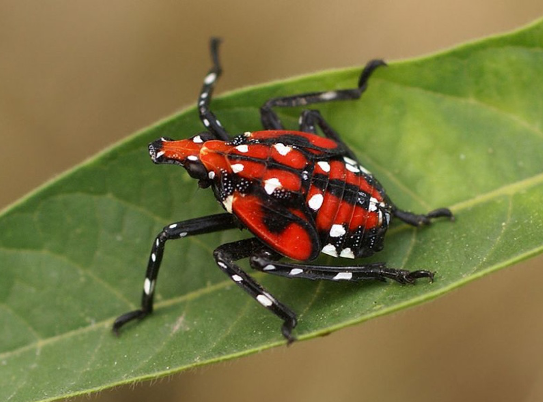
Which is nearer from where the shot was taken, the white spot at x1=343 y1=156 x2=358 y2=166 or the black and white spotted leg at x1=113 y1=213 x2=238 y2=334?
the white spot at x1=343 y1=156 x2=358 y2=166

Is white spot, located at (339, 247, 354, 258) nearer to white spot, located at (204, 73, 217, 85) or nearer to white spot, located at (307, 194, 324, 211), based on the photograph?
white spot, located at (307, 194, 324, 211)

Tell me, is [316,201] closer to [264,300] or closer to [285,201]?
[285,201]

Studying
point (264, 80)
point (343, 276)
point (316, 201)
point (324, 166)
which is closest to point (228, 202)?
point (316, 201)

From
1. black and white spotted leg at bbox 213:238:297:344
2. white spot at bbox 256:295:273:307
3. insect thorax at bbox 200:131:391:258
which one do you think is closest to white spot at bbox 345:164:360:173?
insect thorax at bbox 200:131:391:258

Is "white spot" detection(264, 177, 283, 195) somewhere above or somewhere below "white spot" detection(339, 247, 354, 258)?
above

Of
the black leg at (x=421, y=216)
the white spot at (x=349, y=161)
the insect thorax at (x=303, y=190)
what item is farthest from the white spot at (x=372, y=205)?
the white spot at (x=349, y=161)

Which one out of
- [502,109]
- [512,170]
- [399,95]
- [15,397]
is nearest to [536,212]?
[512,170]

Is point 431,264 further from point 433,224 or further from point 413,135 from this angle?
point 413,135
